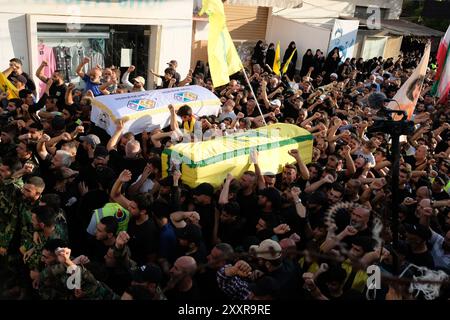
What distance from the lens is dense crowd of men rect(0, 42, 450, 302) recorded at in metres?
2.70

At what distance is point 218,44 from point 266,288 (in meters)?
3.73

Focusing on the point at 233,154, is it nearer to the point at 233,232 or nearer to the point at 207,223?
the point at 207,223

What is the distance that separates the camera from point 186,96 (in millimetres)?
5867

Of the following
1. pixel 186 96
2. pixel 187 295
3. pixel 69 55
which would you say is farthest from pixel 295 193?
pixel 69 55

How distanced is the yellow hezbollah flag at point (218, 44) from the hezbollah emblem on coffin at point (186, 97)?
537 millimetres

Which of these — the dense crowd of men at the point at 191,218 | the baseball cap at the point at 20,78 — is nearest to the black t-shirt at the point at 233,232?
the dense crowd of men at the point at 191,218

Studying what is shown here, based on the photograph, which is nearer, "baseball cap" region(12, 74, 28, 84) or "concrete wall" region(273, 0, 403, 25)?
"baseball cap" region(12, 74, 28, 84)

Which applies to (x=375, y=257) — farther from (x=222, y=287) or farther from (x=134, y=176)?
(x=134, y=176)

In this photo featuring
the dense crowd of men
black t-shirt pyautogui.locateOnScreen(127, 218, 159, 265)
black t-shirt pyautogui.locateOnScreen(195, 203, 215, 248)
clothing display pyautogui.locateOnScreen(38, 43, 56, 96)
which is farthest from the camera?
clothing display pyautogui.locateOnScreen(38, 43, 56, 96)

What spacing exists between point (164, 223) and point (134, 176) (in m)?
1.26

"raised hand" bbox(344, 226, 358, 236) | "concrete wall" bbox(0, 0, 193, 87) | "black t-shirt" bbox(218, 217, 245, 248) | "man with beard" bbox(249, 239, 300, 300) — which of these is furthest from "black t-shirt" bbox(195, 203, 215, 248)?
"concrete wall" bbox(0, 0, 193, 87)

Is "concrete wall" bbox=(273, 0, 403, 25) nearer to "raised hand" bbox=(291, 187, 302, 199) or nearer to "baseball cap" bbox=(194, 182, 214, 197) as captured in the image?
"raised hand" bbox=(291, 187, 302, 199)
